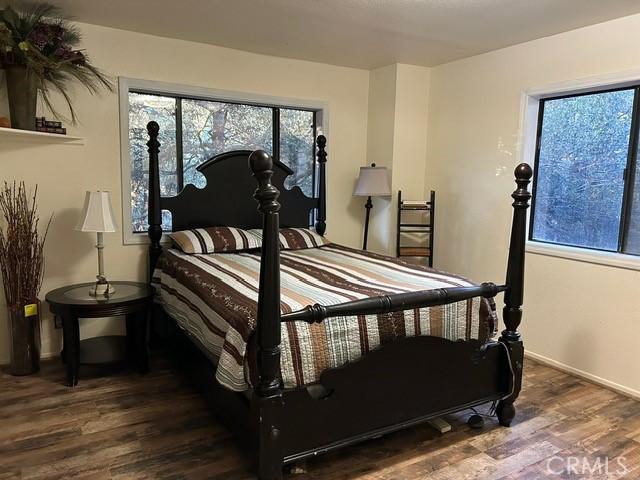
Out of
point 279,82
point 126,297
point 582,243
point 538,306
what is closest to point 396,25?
point 279,82

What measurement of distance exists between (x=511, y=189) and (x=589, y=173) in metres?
0.54

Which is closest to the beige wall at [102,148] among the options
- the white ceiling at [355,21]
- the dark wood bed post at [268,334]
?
the white ceiling at [355,21]

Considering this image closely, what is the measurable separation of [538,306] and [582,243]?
547 mm

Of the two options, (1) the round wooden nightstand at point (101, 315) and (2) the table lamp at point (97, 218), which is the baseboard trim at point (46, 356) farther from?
(2) the table lamp at point (97, 218)

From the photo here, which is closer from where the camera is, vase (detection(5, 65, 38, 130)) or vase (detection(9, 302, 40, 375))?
vase (detection(5, 65, 38, 130))

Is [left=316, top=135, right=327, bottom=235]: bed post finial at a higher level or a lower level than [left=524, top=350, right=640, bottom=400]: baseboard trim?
higher

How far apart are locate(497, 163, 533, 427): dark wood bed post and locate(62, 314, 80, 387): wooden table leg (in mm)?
2471

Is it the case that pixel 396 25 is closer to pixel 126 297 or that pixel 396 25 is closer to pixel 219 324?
pixel 219 324

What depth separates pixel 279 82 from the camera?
13.4 ft

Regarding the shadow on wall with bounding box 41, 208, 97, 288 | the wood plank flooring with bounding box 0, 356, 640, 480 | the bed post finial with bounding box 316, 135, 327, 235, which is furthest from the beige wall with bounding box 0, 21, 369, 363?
the wood plank flooring with bounding box 0, 356, 640, 480

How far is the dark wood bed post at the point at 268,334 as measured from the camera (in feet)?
5.73

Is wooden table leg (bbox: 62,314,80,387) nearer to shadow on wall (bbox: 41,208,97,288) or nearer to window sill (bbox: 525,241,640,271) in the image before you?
shadow on wall (bbox: 41,208,97,288)

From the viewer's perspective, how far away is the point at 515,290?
2523 millimetres

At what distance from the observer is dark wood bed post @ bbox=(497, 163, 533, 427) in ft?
8.05
